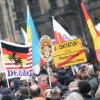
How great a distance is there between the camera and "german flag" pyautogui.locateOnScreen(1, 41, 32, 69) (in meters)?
15.1

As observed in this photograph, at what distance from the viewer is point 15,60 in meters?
15.2

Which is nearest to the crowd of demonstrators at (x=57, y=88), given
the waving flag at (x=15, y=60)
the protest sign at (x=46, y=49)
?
the waving flag at (x=15, y=60)

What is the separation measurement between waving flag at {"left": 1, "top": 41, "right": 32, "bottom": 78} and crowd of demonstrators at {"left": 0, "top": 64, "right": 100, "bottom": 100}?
0.88 feet

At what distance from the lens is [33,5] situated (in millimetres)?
59406

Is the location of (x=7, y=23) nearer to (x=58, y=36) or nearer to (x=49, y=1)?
(x=49, y=1)

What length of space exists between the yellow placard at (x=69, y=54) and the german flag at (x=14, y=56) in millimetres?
770

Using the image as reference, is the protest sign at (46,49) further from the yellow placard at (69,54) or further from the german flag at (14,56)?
the german flag at (14,56)

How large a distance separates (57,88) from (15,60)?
3885 millimetres

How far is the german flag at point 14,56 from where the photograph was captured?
15148 mm

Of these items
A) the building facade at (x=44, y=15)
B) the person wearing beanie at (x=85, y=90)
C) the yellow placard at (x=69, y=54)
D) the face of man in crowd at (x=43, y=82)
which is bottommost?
the person wearing beanie at (x=85, y=90)

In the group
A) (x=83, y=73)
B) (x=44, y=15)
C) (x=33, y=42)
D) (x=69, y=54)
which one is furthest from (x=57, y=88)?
(x=44, y=15)

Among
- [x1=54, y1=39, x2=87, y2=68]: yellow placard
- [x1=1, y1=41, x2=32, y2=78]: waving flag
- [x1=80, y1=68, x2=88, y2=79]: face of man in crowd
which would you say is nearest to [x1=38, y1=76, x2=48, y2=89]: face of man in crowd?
[x1=80, y1=68, x2=88, y2=79]: face of man in crowd

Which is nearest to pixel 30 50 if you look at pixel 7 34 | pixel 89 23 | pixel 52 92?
pixel 89 23

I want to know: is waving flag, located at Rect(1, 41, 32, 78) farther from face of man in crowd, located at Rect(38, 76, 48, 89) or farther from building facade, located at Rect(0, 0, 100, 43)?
building facade, located at Rect(0, 0, 100, 43)
